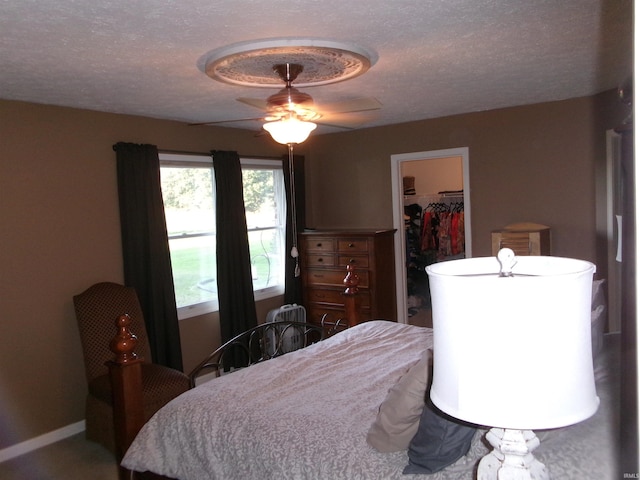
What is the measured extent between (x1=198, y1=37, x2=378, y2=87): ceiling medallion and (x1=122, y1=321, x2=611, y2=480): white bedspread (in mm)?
1588

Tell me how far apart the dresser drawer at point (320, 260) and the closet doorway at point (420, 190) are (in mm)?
690

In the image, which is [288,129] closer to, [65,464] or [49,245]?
[49,245]

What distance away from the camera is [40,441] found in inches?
153

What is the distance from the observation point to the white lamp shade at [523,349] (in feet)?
3.61

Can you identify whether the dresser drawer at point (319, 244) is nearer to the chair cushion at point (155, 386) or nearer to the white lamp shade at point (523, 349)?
the chair cushion at point (155, 386)

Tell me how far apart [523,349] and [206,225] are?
431cm

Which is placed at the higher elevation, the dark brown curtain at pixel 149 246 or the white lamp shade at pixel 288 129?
the white lamp shade at pixel 288 129

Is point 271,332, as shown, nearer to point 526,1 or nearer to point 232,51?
point 232,51

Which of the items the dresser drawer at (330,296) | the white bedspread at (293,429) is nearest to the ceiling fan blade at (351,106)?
the white bedspread at (293,429)

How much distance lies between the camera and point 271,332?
526 centimetres

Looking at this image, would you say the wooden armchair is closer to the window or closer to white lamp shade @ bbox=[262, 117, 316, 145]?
the window

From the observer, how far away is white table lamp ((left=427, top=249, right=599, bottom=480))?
1102 millimetres

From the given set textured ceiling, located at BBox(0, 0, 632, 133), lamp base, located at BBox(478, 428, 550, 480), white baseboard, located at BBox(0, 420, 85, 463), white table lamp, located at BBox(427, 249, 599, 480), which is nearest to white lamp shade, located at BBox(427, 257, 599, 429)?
white table lamp, located at BBox(427, 249, 599, 480)

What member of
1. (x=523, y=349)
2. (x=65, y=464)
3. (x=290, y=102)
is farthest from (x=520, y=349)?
→ (x=65, y=464)
